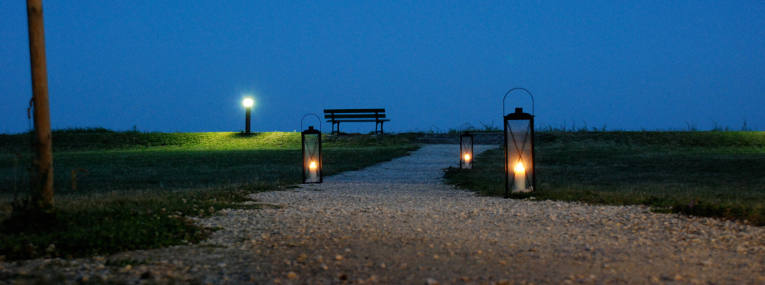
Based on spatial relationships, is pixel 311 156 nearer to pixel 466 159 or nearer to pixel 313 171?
pixel 313 171

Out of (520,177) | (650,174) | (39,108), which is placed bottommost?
(650,174)

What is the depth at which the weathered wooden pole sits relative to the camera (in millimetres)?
5707

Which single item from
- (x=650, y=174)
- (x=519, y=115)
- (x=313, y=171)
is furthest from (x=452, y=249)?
(x=650, y=174)

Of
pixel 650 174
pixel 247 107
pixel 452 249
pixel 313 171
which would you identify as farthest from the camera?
pixel 247 107

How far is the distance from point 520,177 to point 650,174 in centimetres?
548

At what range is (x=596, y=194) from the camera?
913cm

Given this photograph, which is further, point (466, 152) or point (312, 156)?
point (466, 152)

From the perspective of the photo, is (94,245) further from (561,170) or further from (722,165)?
(722,165)

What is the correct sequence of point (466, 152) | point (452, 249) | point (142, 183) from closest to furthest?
point (452, 249) → point (142, 183) → point (466, 152)

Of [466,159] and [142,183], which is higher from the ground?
[466,159]

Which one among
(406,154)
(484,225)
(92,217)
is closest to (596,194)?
(484,225)

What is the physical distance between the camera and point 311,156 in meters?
12.9

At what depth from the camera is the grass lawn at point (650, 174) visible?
813 centimetres

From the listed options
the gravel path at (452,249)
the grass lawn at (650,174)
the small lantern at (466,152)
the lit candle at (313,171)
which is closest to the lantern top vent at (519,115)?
the grass lawn at (650,174)
